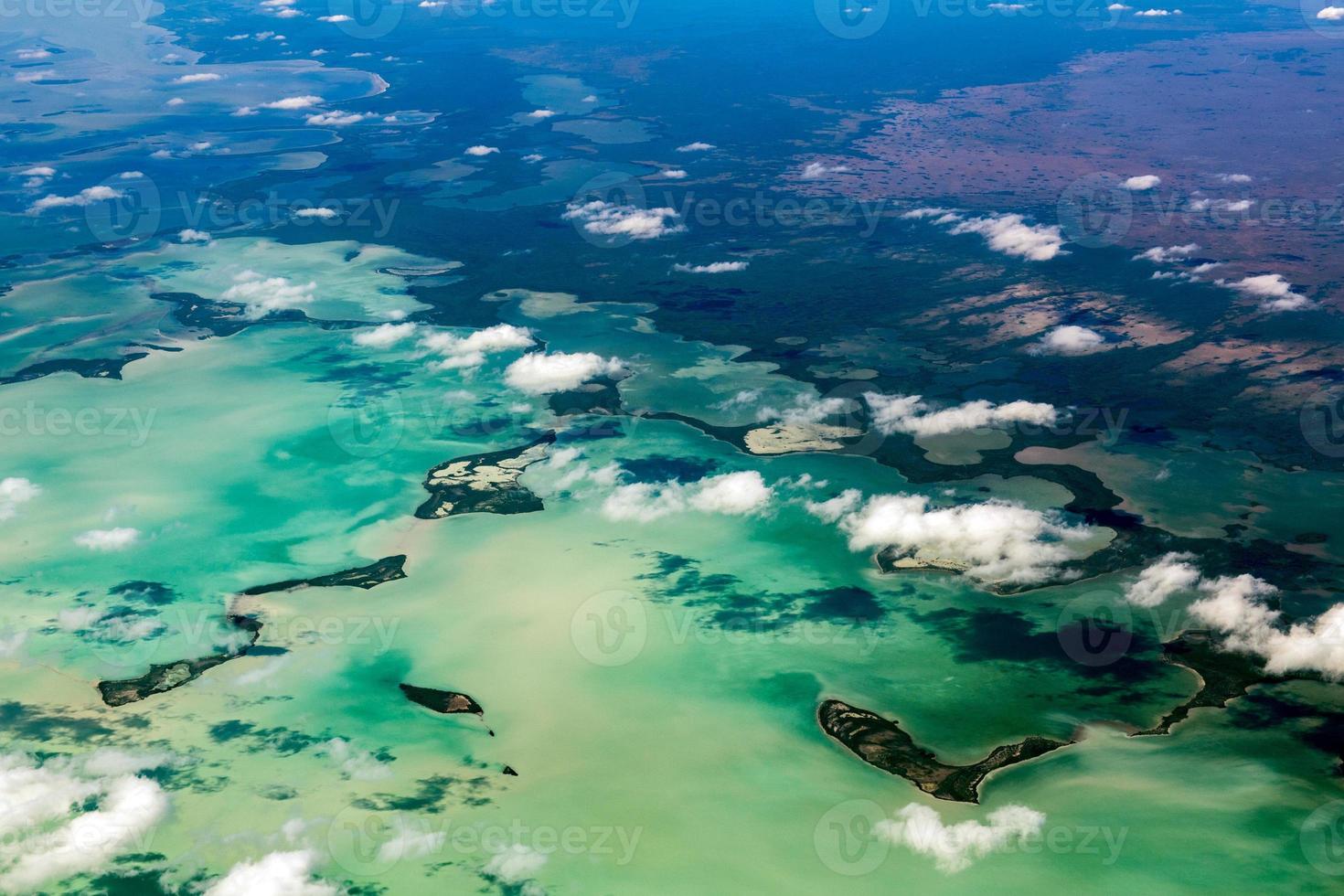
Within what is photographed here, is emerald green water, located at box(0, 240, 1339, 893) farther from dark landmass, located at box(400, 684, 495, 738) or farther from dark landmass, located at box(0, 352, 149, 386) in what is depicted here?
dark landmass, located at box(0, 352, 149, 386)

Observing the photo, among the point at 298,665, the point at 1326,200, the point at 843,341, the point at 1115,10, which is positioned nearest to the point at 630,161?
the point at 843,341

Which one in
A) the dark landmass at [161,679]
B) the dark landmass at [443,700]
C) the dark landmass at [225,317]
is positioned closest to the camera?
the dark landmass at [443,700]

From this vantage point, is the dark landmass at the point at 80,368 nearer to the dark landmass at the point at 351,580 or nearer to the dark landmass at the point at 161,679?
the dark landmass at the point at 351,580

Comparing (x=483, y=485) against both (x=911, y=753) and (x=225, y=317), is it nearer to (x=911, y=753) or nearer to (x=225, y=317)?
(x=911, y=753)

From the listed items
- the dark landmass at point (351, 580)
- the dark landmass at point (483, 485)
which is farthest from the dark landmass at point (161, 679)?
the dark landmass at point (483, 485)

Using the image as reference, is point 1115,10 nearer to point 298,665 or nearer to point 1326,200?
point 1326,200

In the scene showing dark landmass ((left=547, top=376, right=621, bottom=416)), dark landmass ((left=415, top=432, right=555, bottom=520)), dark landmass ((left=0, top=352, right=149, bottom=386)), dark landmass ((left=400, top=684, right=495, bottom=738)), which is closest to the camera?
dark landmass ((left=400, top=684, right=495, bottom=738))

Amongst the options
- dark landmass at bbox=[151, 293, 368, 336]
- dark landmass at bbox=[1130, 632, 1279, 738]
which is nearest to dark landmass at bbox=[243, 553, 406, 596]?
dark landmass at bbox=[1130, 632, 1279, 738]
